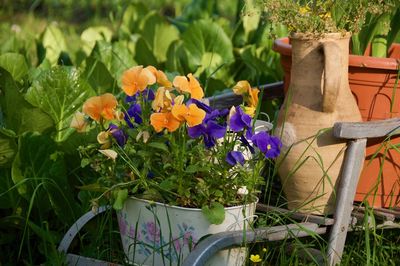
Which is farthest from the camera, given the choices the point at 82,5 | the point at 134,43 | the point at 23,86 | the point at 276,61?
the point at 82,5

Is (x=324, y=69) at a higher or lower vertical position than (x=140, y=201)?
higher

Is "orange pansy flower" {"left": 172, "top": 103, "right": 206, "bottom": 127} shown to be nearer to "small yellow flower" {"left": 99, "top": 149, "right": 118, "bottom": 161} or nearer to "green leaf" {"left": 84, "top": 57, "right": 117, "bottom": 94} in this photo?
"small yellow flower" {"left": 99, "top": 149, "right": 118, "bottom": 161}

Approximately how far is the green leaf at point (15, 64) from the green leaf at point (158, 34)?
37.3 inches

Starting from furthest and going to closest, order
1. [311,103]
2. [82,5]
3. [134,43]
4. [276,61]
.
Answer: [82,5] < [134,43] < [276,61] < [311,103]

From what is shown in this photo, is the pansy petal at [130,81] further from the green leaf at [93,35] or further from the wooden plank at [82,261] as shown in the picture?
the green leaf at [93,35]

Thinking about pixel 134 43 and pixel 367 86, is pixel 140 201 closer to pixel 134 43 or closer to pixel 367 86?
pixel 367 86

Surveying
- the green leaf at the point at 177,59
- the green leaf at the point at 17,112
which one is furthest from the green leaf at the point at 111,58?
the green leaf at the point at 17,112

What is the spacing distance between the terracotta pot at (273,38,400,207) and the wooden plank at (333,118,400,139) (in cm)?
9

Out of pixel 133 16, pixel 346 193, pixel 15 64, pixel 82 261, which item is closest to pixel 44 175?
pixel 82 261

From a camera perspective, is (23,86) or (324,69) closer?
(324,69)

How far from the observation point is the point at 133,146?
7.32ft

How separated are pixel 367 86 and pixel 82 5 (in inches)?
180

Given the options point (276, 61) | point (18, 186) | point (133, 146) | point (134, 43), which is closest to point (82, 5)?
point (134, 43)

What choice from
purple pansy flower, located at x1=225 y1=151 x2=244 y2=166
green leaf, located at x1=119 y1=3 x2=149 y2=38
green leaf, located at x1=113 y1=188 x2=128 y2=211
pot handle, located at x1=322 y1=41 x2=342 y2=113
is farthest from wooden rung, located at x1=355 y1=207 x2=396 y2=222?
green leaf, located at x1=119 y1=3 x2=149 y2=38
